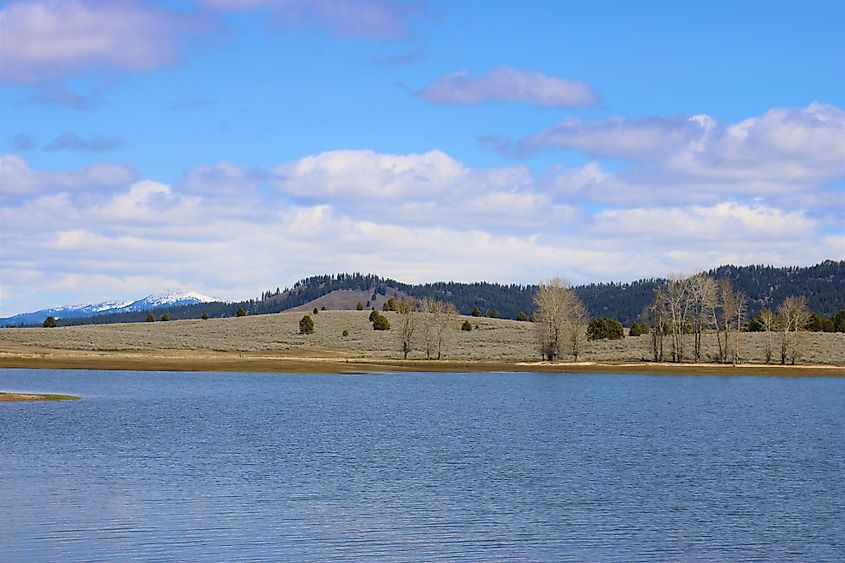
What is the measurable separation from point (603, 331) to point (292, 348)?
47.4 meters

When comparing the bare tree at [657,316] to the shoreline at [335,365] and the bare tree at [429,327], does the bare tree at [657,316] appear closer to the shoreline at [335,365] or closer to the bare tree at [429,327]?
the shoreline at [335,365]

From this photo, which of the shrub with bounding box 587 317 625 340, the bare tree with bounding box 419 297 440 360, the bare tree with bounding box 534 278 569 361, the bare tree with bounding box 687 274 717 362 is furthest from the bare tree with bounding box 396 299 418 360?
the bare tree with bounding box 687 274 717 362

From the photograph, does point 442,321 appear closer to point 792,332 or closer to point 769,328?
point 769,328

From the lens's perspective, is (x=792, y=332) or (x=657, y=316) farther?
(x=792, y=332)

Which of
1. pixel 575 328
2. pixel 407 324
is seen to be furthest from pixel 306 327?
pixel 575 328

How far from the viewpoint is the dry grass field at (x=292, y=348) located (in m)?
118

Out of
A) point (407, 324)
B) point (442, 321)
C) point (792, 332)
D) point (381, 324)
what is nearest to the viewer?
point (407, 324)

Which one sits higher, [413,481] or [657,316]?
[657,316]

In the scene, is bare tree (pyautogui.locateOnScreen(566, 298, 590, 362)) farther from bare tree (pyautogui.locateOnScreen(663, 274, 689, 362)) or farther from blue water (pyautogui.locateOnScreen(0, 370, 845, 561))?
blue water (pyautogui.locateOnScreen(0, 370, 845, 561))

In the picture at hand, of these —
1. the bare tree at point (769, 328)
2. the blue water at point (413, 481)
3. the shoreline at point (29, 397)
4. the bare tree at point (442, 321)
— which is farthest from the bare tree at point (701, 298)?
the shoreline at point (29, 397)

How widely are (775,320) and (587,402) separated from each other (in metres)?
74.4

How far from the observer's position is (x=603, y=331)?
517 feet

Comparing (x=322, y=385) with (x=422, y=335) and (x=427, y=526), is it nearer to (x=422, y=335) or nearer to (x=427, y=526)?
(x=422, y=335)

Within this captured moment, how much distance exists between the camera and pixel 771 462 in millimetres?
44344
